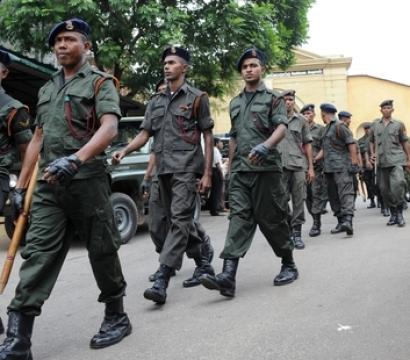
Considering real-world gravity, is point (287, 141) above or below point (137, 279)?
above

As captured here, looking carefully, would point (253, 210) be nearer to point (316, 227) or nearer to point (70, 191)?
point (70, 191)

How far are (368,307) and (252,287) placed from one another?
112cm

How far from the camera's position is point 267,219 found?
15.6ft

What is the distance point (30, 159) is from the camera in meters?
3.59

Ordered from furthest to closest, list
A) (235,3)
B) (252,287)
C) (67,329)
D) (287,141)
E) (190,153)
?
(235,3)
(287,141)
(252,287)
(190,153)
(67,329)

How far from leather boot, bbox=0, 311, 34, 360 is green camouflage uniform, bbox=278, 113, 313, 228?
4518 mm

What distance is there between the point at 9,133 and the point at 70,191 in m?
0.88

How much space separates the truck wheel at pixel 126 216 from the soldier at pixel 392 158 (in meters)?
3.85

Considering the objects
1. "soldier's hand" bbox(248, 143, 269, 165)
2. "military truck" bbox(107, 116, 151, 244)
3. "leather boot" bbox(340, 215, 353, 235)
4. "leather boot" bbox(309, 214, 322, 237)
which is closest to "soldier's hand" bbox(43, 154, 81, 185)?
"soldier's hand" bbox(248, 143, 269, 165)

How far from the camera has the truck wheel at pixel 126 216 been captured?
8.12 meters

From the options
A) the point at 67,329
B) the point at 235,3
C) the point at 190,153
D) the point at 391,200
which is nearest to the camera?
the point at 67,329

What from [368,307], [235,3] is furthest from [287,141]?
[235,3]

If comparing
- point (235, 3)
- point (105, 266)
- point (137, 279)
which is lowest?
point (137, 279)

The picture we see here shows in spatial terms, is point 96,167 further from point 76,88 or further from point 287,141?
point 287,141
